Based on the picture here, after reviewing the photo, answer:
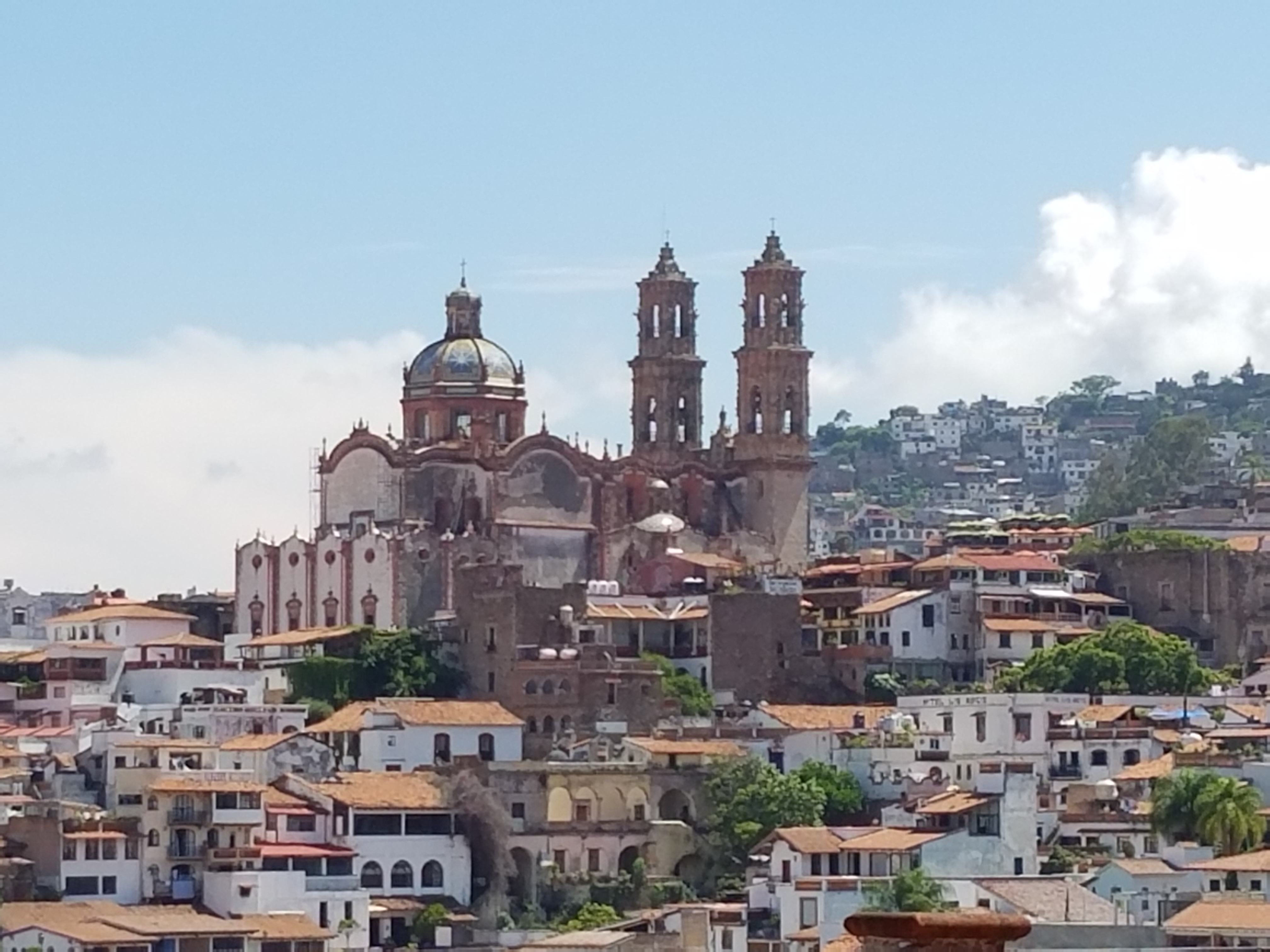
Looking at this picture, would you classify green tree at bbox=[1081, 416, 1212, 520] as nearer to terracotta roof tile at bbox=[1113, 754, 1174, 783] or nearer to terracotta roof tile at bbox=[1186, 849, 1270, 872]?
terracotta roof tile at bbox=[1113, 754, 1174, 783]

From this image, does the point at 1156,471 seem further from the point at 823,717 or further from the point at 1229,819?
the point at 1229,819

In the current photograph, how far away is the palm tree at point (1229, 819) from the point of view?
6256 centimetres

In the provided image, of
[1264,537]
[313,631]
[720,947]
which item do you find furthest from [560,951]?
[1264,537]

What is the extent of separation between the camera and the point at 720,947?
59.8 metres

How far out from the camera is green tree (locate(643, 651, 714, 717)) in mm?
74125

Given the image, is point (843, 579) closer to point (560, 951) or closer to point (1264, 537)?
point (1264, 537)

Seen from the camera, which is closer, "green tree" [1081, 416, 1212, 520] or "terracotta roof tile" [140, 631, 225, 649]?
"terracotta roof tile" [140, 631, 225, 649]

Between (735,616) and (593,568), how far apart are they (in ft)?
28.8

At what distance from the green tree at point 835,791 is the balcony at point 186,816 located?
11.7 meters

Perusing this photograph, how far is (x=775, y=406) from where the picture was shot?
89.8 meters

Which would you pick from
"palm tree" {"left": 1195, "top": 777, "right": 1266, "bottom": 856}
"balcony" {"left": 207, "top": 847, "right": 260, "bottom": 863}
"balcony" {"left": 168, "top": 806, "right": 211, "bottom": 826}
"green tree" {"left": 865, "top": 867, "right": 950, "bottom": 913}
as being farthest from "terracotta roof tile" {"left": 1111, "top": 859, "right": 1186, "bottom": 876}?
"balcony" {"left": 168, "top": 806, "right": 211, "bottom": 826}

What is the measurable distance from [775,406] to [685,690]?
53.0 feet

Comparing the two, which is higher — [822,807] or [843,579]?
[843,579]

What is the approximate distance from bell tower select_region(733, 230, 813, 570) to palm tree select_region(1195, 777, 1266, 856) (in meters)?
25.2
